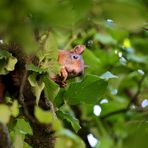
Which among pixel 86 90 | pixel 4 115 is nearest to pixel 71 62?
pixel 86 90

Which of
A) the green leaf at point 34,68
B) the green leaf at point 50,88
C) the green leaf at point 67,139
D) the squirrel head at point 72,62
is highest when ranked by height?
the green leaf at point 67,139

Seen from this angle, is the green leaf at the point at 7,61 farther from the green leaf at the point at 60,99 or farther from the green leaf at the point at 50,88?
the green leaf at the point at 60,99

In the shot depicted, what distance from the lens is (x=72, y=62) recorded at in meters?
1.49

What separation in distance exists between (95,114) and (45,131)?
0.88m

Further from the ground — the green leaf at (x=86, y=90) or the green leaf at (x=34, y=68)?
the green leaf at (x=34, y=68)

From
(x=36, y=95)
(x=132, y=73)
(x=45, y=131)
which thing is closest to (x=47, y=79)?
(x=36, y=95)

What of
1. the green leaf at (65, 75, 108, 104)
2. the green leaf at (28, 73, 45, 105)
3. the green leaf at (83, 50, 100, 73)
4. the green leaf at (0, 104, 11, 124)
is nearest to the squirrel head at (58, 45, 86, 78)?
the green leaf at (65, 75, 108, 104)

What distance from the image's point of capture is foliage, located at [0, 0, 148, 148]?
31cm

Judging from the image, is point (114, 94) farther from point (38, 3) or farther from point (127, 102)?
point (38, 3)

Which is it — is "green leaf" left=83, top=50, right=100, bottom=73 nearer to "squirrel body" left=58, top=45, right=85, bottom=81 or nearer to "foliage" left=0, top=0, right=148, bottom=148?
"foliage" left=0, top=0, right=148, bottom=148

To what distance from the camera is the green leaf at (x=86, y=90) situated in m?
1.19

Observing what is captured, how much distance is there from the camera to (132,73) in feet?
6.66

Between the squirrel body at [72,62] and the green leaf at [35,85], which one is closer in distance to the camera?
the green leaf at [35,85]

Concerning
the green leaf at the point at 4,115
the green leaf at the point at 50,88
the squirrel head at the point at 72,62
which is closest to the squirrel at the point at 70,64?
the squirrel head at the point at 72,62
